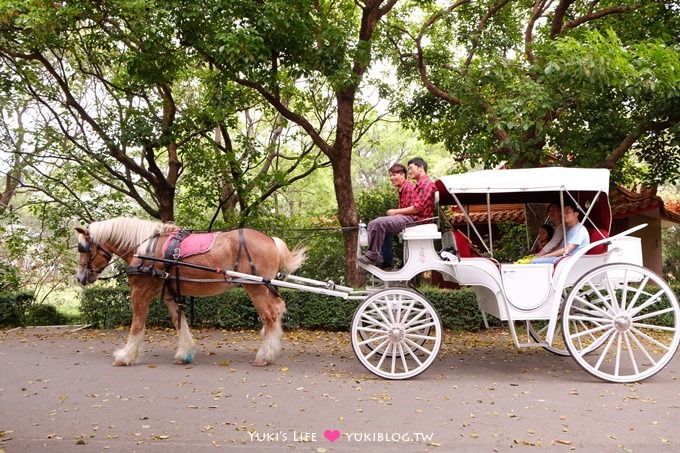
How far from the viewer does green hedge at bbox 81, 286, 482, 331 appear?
1089cm

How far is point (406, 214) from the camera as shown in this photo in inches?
281

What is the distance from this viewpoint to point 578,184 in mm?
6793

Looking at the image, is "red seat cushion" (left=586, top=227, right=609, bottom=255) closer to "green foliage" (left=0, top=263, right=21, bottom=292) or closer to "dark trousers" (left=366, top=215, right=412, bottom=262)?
"dark trousers" (left=366, top=215, right=412, bottom=262)

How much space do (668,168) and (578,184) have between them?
6300 millimetres

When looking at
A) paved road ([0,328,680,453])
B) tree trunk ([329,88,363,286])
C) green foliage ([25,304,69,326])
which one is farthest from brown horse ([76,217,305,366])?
green foliage ([25,304,69,326])

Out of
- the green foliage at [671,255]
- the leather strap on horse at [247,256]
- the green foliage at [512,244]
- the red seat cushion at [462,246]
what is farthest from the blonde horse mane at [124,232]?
the green foliage at [671,255]

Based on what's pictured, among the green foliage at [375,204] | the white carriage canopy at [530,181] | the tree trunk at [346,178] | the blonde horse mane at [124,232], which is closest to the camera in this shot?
the white carriage canopy at [530,181]

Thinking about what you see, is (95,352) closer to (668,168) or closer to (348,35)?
(348,35)

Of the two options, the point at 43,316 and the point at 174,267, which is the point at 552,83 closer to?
the point at 174,267

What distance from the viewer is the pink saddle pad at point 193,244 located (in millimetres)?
7754

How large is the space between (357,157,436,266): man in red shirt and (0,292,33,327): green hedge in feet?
27.3

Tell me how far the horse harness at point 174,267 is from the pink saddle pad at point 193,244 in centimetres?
3

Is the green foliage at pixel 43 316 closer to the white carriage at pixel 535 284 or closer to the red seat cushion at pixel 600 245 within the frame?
the white carriage at pixel 535 284

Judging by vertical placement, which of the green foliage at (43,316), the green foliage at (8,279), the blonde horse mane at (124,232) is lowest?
the green foliage at (43,316)
